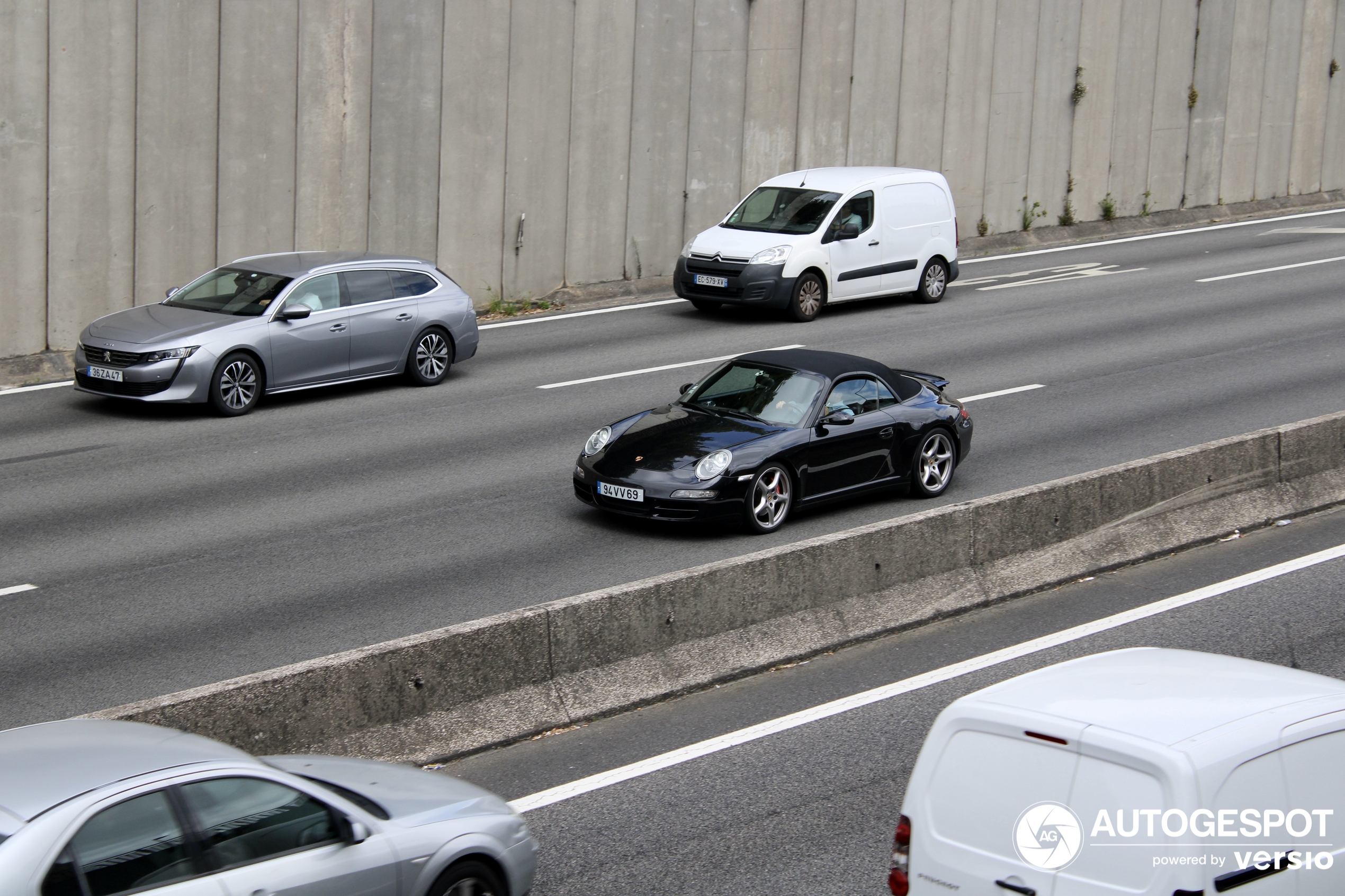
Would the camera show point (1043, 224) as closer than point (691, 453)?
No

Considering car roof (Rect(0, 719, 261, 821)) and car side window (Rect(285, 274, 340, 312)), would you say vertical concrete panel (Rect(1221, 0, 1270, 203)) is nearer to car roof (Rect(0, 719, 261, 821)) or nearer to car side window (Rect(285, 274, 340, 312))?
car side window (Rect(285, 274, 340, 312))

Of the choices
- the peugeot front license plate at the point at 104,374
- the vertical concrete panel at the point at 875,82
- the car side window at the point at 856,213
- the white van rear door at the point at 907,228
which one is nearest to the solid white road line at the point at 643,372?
the car side window at the point at 856,213

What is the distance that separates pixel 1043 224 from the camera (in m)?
30.0

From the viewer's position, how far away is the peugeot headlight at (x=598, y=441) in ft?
39.5

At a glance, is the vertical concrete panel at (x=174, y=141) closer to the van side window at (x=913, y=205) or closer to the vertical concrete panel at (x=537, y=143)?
the vertical concrete panel at (x=537, y=143)

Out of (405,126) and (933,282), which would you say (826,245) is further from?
(405,126)

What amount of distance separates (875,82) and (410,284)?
42.2ft

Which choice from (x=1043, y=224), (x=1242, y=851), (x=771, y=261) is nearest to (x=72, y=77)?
(x=771, y=261)

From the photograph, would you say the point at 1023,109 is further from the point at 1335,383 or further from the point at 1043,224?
the point at 1335,383

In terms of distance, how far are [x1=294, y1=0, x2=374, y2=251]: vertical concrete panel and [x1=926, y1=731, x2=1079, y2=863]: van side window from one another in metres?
17.1

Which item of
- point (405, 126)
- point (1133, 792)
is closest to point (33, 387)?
point (405, 126)

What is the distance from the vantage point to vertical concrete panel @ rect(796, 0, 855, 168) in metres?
25.8

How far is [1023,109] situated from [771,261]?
1120 cm

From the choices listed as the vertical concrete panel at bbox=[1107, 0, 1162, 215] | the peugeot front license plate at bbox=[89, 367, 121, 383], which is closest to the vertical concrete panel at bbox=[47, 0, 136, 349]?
the peugeot front license plate at bbox=[89, 367, 121, 383]
